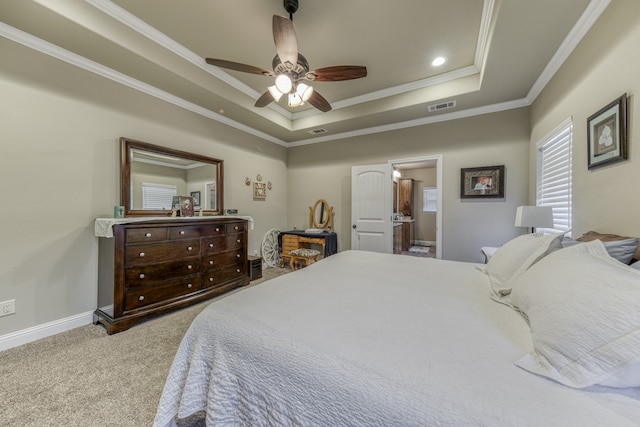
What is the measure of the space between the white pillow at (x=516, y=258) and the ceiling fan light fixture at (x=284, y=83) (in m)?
2.24

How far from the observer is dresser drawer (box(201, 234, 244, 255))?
10.3 feet

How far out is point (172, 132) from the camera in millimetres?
3283

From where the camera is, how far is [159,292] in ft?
8.68

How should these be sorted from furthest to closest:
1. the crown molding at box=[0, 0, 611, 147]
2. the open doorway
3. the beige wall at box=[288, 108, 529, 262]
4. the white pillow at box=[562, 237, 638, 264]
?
the open doorway < the beige wall at box=[288, 108, 529, 262] < the crown molding at box=[0, 0, 611, 147] < the white pillow at box=[562, 237, 638, 264]

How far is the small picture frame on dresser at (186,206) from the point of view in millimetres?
3260

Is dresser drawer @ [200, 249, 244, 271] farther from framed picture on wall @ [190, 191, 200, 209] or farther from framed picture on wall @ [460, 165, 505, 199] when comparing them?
framed picture on wall @ [460, 165, 505, 199]

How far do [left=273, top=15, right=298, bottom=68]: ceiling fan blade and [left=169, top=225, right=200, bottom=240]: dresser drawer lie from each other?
83.4 inches

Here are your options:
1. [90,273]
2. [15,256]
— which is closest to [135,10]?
[15,256]

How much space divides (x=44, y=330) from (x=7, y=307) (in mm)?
349

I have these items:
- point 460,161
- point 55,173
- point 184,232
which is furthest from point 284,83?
point 460,161

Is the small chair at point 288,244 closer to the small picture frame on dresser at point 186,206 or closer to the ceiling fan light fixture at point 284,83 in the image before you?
the small picture frame on dresser at point 186,206

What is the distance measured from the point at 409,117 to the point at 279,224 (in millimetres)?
3197

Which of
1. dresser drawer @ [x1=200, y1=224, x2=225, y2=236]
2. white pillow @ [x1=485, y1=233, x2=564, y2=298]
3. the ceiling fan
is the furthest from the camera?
dresser drawer @ [x1=200, y1=224, x2=225, y2=236]

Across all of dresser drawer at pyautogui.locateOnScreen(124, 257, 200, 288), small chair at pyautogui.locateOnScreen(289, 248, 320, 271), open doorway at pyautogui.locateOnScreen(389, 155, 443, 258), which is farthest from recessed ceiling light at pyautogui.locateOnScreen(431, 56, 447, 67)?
open doorway at pyautogui.locateOnScreen(389, 155, 443, 258)
